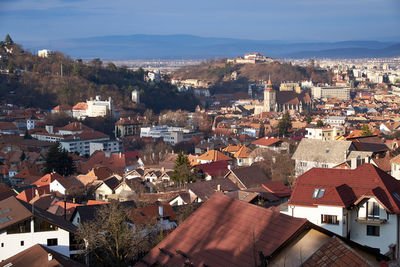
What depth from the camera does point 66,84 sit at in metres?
74.1

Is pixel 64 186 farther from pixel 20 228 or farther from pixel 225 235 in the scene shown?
pixel 225 235

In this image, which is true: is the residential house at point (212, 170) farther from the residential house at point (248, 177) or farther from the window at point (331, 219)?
the window at point (331, 219)

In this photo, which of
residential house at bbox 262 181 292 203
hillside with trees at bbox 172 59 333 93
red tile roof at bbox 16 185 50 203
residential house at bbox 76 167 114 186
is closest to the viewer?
residential house at bbox 262 181 292 203

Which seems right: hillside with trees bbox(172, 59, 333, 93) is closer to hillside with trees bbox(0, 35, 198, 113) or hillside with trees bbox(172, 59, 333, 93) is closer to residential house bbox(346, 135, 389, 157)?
hillside with trees bbox(0, 35, 198, 113)

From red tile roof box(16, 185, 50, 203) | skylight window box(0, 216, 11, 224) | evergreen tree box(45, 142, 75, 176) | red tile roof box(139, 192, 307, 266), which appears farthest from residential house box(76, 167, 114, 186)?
red tile roof box(139, 192, 307, 266)

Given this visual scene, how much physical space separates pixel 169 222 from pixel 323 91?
98.0 m

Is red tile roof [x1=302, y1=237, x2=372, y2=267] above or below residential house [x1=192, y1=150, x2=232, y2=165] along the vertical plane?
above

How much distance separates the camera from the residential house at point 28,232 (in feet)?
35.2

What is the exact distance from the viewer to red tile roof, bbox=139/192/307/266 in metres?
5.63

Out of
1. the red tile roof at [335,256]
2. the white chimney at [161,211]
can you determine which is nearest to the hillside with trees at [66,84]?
the white chimney at [161,211]

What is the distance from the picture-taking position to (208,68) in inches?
5251

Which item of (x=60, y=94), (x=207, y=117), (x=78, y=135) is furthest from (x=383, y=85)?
(x=78, y=135)

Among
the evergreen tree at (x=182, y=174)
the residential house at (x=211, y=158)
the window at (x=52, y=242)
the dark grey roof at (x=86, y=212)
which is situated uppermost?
the window at (x=52, y=242)

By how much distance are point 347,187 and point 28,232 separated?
5.46 metres
